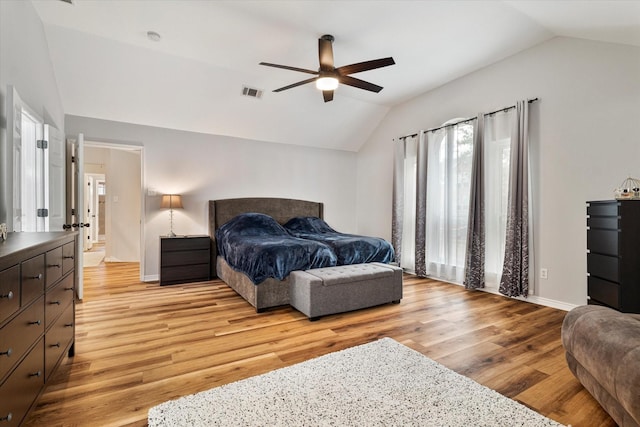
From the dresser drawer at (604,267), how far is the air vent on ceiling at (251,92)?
455cm

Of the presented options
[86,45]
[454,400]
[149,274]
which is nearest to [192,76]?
[86,45]

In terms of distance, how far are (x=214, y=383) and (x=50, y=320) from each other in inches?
39.1

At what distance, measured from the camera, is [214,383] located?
1.99 meters

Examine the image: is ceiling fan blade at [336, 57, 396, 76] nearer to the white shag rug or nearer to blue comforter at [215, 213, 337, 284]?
blue comforter at [215, 213, 337, 284]

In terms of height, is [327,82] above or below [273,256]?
above

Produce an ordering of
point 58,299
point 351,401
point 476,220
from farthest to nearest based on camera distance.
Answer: point 476,220 < point 58,299 < point 351,401

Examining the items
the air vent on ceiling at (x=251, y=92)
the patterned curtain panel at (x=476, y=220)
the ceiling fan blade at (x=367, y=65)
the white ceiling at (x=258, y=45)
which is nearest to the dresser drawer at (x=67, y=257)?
the white ceiling at (x=258, y=45)

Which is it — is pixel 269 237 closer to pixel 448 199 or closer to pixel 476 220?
pixel 448 199

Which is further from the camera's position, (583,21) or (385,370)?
(583,21)

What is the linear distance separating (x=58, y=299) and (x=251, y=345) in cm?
133

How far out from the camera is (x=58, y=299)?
1907 mm

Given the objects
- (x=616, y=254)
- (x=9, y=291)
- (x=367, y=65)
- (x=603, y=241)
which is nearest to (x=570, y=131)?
(x=603, y=241)

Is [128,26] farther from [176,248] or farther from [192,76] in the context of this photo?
[176,248]

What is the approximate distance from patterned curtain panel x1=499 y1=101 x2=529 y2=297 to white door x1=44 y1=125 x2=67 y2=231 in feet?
16.7
